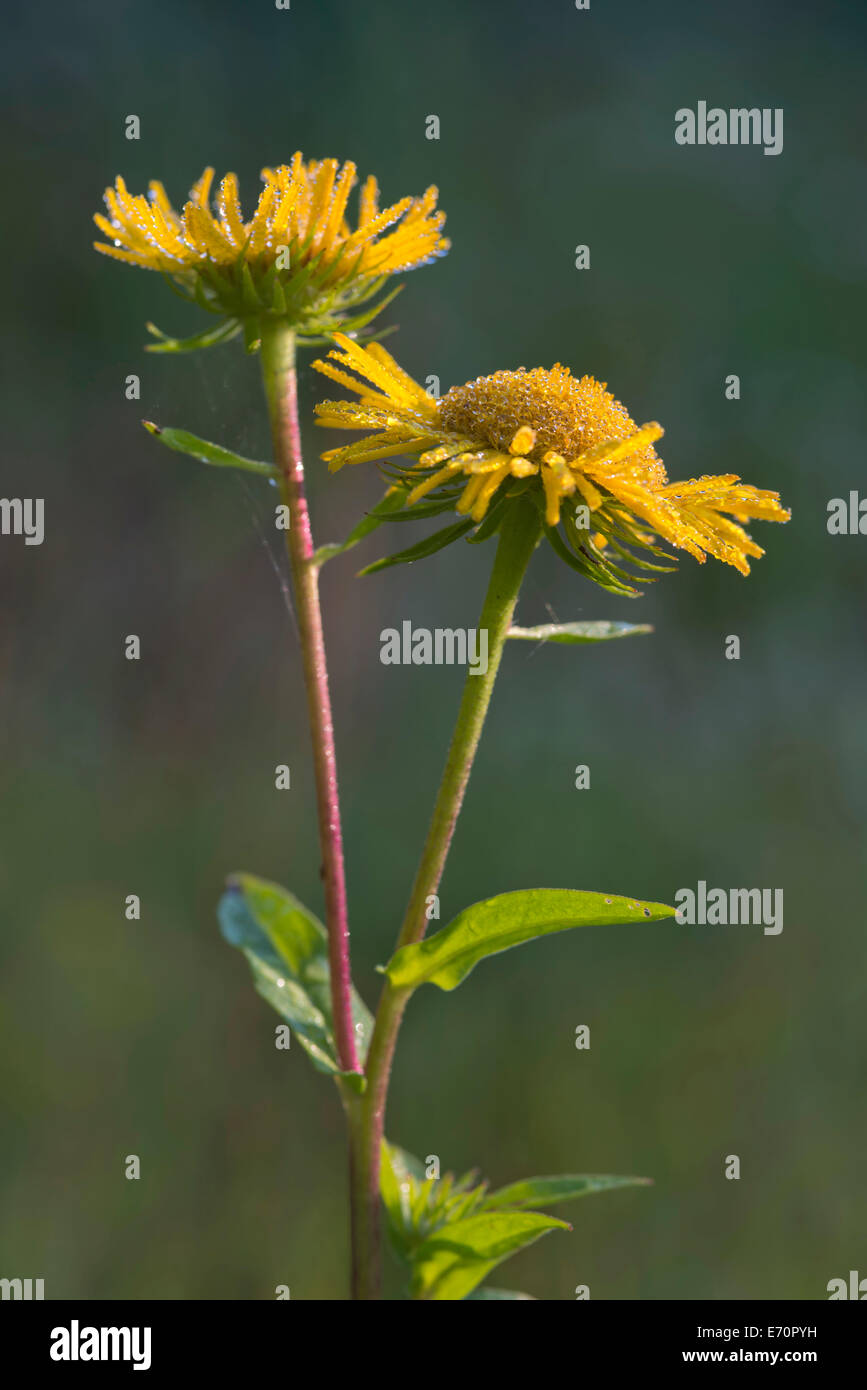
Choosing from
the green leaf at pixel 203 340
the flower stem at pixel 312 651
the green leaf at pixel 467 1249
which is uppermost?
the green leaf at pixel 203 340

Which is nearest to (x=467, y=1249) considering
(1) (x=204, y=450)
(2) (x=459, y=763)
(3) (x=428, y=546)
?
(2) (x=459, y=763)

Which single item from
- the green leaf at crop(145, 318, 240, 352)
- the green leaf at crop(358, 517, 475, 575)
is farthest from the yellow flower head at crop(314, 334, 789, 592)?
the green leaf at crop(145, 318, 240, 352)

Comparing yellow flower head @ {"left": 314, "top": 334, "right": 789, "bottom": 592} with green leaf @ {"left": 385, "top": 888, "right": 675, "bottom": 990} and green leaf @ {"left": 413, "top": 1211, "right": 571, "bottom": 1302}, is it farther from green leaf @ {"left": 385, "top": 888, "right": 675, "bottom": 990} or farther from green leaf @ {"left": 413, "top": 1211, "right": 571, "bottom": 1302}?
green leaf @ {"left": 413, "top": 1211, "right": 571, "bottom": 1302}

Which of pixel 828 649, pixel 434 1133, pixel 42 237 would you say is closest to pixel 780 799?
pixel 828 649

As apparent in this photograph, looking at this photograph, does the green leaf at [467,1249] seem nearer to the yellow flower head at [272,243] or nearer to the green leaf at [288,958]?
the green leaf at [288,958]

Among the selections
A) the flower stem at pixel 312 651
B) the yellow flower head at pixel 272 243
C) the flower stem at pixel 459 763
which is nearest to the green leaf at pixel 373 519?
the flower stem at pixel 312 651
